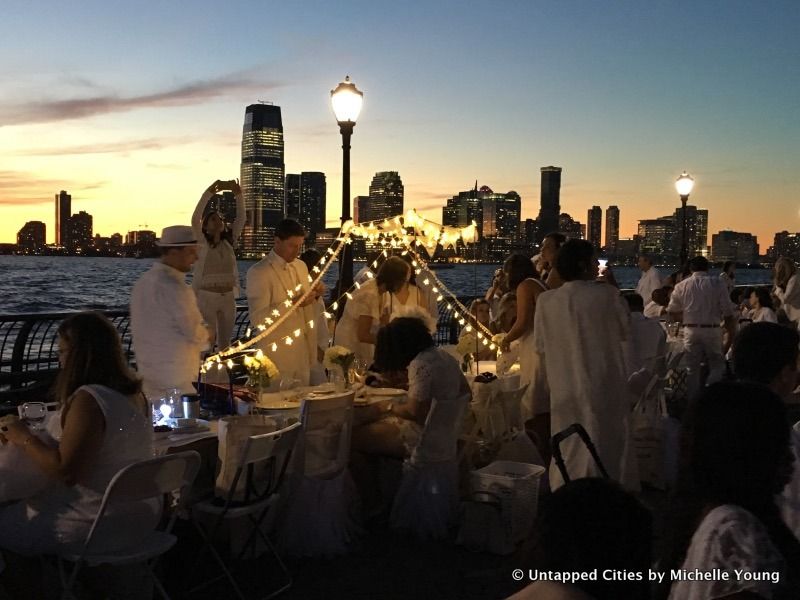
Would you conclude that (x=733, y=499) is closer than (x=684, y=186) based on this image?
Yes

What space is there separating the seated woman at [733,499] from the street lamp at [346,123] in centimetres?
666

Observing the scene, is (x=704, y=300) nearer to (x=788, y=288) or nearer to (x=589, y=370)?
(x=788, y=288)

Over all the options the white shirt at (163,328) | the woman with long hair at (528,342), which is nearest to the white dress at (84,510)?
the white shirt at (163,328)

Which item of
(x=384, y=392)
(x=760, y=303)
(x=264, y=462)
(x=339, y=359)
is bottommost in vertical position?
(x=264, y=462)

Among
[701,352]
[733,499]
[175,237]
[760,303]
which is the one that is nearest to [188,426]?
[175,237]

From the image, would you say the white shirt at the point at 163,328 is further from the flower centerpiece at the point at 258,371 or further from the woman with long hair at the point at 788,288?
the woman with long hair at the point at 788,288

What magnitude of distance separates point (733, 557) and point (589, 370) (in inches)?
125

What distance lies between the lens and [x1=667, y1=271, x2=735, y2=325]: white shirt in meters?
10.0

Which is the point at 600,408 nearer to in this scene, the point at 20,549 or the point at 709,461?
the point at 709,461

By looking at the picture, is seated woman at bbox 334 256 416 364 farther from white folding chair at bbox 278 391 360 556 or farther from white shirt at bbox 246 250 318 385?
white folding chair at bbox 278 391 360 556

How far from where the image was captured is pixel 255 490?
4871mm

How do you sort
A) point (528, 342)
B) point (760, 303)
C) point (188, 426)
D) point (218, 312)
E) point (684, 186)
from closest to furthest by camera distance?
point (188, 426) < point (528, 342) < point (218, 312) < point (760, 303) < point (684, 186)

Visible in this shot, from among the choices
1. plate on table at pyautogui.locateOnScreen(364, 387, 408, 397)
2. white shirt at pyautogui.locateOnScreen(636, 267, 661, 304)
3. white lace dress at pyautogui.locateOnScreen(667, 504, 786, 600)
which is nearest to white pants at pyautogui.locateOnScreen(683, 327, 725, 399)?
white shirt at pyautogui.locateOnScreen(636, 267, 661, 304)

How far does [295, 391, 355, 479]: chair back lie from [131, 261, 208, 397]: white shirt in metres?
1.16
